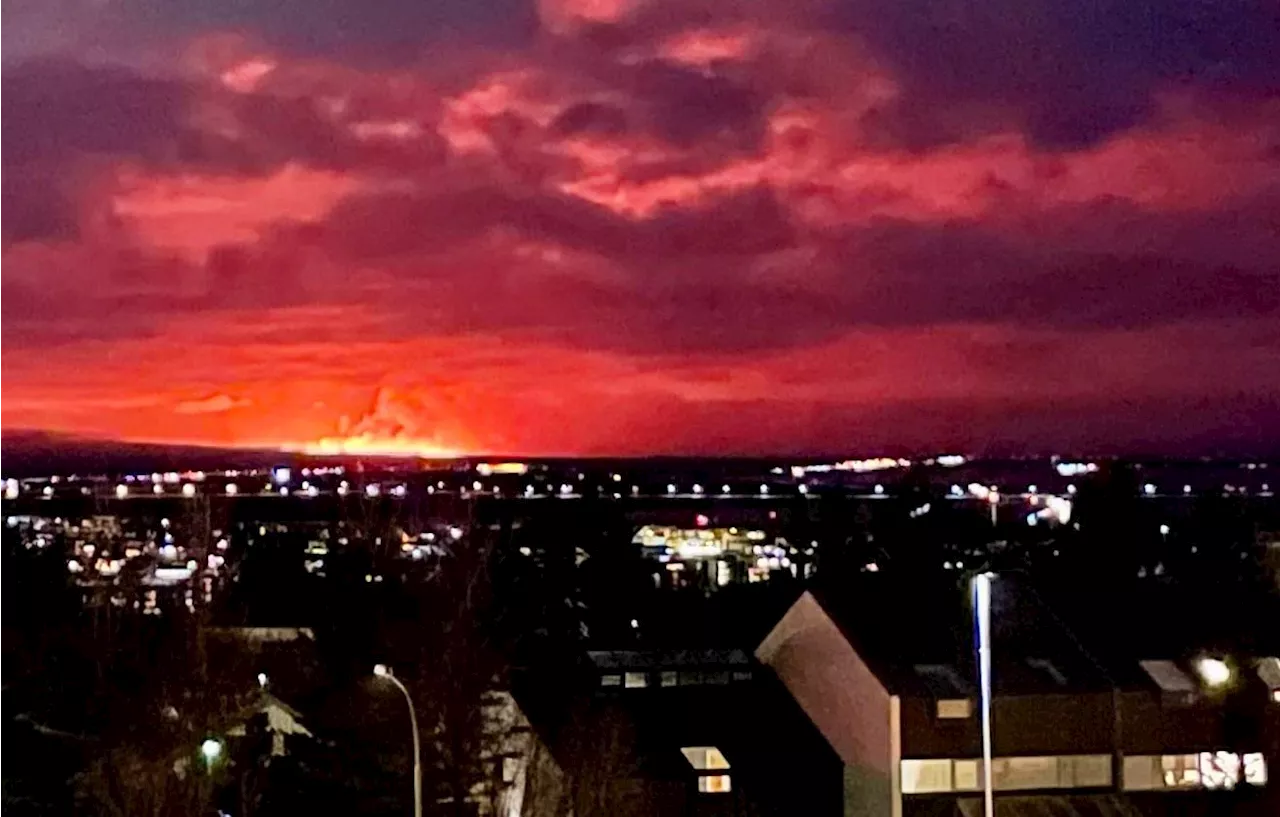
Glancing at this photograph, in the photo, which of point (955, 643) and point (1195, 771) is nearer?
point (1195, 771)

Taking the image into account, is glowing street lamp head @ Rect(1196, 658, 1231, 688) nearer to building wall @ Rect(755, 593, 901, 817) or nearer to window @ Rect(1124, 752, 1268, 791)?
window @ Rect(1124, 752, 1268, 791)

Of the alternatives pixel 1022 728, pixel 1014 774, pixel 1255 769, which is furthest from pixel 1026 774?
pixel 1255 769

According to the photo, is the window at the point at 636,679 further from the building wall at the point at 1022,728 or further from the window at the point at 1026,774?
the window at the point at 1026,774

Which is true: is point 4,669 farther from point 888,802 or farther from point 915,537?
point 915,537

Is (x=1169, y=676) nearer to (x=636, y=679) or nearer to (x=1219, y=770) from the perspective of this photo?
(x=1219, y=770)

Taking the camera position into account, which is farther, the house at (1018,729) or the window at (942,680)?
the window at (942,680)

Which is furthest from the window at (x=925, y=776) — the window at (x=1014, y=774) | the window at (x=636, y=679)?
the window at (x=636, y=679)
